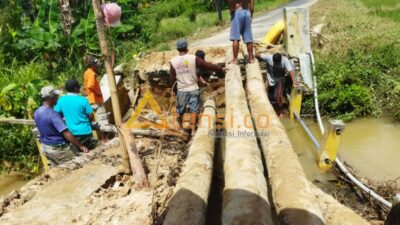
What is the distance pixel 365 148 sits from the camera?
685 centimetres

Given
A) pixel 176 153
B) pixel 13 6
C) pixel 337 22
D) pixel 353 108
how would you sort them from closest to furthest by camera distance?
pixel 176 153
pixel 353 108
pixel 337 22
pixel 13 6

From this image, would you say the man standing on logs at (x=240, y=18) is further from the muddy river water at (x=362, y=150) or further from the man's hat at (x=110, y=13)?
the man's hat at (x=110, y=13)

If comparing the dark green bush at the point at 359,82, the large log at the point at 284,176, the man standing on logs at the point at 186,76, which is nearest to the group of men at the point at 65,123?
the man standing on logs at the point at 186,76

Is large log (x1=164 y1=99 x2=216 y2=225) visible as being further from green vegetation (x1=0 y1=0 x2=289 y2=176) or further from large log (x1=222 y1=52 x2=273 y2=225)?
green vegetation (x1=0 y1=0 x2=289 y2=176)

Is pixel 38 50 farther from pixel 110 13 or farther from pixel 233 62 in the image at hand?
pixel 110 13

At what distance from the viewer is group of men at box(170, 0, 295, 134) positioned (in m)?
6.22

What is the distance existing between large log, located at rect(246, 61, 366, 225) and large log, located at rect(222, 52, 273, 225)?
0.47 ft

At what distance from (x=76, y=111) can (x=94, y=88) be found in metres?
1.11

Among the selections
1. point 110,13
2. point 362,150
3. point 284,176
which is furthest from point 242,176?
point 362,150

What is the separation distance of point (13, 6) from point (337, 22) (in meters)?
12.7

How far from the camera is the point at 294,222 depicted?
313cm

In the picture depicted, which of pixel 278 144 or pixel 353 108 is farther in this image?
pixel 353 108

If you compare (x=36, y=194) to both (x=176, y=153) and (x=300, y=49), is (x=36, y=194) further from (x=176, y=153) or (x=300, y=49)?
(x=300, y=49)

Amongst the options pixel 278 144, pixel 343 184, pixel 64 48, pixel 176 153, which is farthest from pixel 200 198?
pixel 64 48
